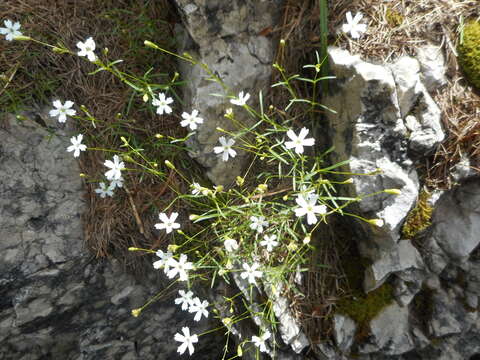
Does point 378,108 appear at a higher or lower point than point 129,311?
higher

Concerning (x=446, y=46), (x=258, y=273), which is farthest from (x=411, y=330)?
(x=446, y=46)

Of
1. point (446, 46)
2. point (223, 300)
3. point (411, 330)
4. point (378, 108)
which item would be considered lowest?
point (411, 330)

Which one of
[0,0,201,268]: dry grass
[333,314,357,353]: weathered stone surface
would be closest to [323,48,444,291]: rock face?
[333,314,357,353]: weathered stone surface

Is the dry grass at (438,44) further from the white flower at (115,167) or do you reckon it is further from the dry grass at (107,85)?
the white flower at (115,167)

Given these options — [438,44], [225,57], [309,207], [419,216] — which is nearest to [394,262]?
[419,216]

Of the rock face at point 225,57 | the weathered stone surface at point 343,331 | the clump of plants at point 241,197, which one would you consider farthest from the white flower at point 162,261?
the weathered stone surface at point 343,331

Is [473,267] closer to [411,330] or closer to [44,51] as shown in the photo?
[411,330]
